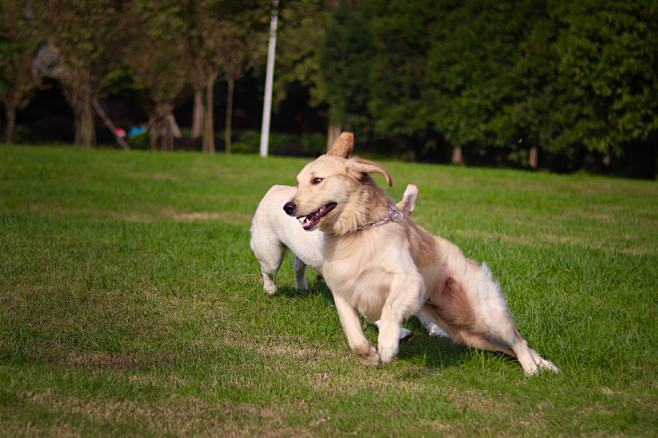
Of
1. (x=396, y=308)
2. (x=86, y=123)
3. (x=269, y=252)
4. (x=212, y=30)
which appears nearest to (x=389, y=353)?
(x=396, y=308)

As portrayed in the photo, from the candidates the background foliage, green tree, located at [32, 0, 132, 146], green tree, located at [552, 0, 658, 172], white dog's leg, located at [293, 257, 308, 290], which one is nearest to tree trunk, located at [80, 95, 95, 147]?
green tree, located at [32, 0, 132, 146]

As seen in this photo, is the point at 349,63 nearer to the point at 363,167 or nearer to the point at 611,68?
the point at 611,68

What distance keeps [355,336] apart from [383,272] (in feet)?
1.47

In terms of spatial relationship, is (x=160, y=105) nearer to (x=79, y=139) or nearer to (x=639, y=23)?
(x=79, y=139)

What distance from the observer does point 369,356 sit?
14.1 ft

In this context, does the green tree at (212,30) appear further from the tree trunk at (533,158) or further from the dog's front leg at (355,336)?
the dog's front leg at (355,336)

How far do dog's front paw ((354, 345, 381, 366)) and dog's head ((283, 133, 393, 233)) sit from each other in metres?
0.82

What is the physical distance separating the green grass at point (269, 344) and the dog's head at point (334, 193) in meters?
1.02

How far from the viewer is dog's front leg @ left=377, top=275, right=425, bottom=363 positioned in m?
3.99

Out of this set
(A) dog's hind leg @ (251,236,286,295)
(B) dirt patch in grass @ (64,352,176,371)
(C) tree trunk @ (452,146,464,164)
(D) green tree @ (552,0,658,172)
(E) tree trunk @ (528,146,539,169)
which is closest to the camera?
(B) dirt patch in grass @ (64,352,176,371)

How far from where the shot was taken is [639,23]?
63.7ft

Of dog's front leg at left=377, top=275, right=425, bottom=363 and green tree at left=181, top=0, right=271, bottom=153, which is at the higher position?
green tree at left=181, top=0, right=271, bottom=153

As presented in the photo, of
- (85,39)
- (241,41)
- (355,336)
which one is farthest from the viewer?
(241,41)

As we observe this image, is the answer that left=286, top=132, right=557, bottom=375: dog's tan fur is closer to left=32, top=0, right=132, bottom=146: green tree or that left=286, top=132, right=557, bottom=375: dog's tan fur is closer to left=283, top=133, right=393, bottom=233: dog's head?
left=283, top=133, right=393, bottom=233: dog's head
